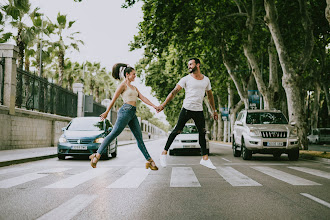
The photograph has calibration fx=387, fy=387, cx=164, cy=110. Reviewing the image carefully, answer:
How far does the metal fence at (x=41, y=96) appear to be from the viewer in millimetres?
18717

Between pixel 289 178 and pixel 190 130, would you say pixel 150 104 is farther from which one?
pixel 190 130

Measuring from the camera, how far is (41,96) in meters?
21.2

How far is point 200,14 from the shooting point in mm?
21781

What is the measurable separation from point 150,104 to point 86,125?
865cm

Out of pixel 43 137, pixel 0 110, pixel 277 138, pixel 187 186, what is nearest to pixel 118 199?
pixel 187 186

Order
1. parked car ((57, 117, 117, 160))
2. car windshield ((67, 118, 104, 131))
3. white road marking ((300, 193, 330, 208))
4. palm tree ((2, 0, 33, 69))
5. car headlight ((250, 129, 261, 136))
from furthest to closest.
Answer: palm tree ((2, 0, 33, 69)), car windshield ((67, 118, 104, 131)), car headlight ((250, 129, 261, 136)), parked car ((57, 117, 117, 160)), white road marking ((300, 193, 330, 208))

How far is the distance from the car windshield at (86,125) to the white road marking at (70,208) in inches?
338

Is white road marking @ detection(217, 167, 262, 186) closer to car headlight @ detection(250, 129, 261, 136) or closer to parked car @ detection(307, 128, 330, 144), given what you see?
car headlight @ detection(250, 129, 261, 136)

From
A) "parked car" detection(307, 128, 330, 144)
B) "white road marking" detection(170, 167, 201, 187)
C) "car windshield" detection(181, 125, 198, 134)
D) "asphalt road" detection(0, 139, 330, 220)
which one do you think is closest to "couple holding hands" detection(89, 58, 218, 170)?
"white road marking" detection(170, 167, 201, 187)

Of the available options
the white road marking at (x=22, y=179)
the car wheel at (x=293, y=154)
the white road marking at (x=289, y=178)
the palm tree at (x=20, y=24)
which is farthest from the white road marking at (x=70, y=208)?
the palm tree at (x=20, y=24)

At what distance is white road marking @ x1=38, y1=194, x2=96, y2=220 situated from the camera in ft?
15.7

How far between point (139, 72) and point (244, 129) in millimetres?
25473

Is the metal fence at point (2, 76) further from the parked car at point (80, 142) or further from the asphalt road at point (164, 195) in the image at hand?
the asphalt road at point (164, 195)

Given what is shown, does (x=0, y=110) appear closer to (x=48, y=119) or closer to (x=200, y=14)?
(x=48, y=119)
